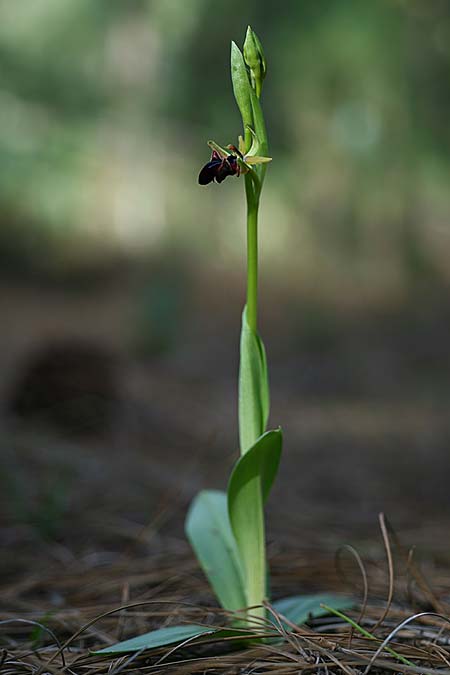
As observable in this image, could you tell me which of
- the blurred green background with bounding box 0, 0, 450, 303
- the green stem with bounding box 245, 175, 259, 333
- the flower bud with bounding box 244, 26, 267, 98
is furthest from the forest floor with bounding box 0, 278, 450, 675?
the blurred green background with bounding box 0, 0, 450, 303

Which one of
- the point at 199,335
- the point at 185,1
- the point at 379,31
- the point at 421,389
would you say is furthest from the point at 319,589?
the point at 185,1

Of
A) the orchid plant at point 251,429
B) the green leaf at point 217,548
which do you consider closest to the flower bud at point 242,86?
the orchid plant at point 251,429

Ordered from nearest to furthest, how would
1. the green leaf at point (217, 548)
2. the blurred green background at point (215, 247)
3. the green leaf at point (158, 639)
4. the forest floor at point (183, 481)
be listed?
1. the green leaf at point (158, 639)
2. the green leaf at point (217, 548)
3. the forest floor at point (183, 481)
4. the blurred green background at point (215, 247)

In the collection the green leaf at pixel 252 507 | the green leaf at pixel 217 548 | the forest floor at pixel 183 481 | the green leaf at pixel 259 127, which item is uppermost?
the green leaf at pixel 259 127

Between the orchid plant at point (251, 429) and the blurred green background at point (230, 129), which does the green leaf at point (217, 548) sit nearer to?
the orchid plant at point (251, 429)

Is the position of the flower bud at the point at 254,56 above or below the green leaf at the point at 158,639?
above

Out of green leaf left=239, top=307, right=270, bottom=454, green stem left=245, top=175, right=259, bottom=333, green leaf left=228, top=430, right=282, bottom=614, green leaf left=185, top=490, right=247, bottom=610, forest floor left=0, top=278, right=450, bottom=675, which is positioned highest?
green stem left=245, top=175, right=259, bottom=333

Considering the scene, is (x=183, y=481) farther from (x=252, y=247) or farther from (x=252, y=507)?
(x=252, y=247)

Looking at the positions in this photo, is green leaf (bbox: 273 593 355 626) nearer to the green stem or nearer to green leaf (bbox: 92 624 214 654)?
green leaf (bbox: 92 624 214 654)
